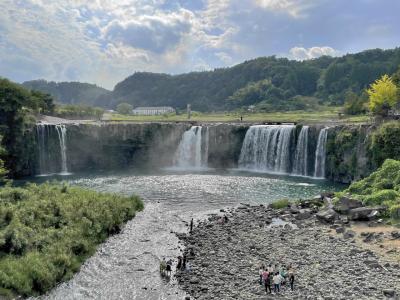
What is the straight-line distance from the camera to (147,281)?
86.3 feet

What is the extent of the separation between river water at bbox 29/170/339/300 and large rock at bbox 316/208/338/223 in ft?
34.3

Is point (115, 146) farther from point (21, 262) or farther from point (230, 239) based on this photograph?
point (21, 262)

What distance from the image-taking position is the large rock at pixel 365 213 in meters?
34.1

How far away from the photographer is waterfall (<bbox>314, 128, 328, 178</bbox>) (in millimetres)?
62281

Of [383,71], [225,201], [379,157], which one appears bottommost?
[225,201]

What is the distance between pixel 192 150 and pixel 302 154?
21293 mm

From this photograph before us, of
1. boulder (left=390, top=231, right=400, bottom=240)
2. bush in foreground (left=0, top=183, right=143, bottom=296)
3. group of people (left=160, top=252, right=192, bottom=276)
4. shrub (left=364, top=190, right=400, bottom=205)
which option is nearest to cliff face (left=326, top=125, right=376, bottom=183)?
shrub (left=364, top=190, right=400, bottom=205)

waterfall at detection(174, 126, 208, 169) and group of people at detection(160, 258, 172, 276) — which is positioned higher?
waterfall at detection(174, 126, 208, 169)

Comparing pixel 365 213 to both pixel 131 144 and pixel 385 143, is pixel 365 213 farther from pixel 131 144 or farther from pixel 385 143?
pixel 131 144

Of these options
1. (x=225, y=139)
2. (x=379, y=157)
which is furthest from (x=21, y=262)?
(x=225, y=139)

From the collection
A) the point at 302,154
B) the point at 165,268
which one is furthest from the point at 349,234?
the point at 302,154

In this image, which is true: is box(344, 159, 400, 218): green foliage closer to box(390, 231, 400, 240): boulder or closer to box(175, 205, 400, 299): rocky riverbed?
box(390, 231, 400, 240): boulder

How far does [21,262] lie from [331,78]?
170 m

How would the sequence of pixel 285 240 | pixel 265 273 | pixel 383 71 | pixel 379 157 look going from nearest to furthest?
1. pixel 265 273
2. pixel 285 240
3. pixel 379 157
4. pixel 383 71
